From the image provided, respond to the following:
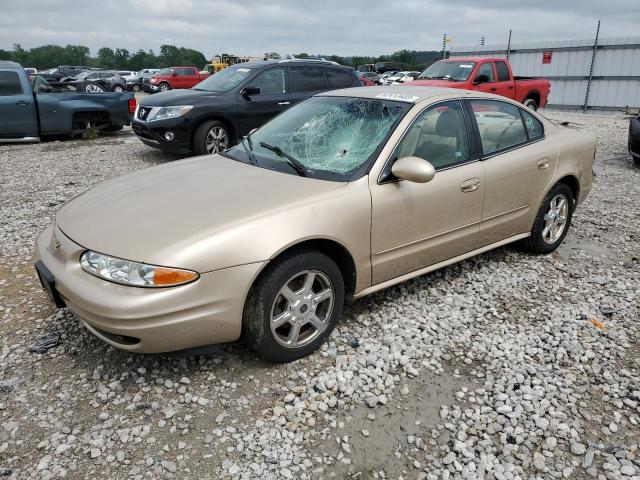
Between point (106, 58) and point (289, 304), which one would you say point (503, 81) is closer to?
point (289, 304)

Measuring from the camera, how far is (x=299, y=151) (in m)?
3.53

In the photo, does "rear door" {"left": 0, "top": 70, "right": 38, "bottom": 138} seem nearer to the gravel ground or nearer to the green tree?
the gravel ground

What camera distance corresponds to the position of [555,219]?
15.3ft

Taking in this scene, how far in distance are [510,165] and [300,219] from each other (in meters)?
2.08

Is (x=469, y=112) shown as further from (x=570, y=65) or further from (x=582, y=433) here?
(x=570, y=65)

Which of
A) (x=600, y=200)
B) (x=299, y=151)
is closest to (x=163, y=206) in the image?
(x=299, y=151)

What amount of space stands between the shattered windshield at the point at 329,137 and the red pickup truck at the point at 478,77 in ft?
27.4

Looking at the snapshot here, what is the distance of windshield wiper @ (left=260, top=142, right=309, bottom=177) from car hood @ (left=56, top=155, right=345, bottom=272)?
7 cm

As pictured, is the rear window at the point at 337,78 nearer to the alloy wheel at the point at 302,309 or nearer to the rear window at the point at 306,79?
the rear window at the point at 306,79

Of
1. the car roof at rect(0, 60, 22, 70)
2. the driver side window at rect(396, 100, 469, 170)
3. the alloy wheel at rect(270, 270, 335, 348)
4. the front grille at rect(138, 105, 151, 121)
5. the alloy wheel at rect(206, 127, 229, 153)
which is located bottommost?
the alloy wheel at rect(270, 270, 335, 348)

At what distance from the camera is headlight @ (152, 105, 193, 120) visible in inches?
313

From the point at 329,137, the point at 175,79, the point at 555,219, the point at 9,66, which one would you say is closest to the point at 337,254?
the point at 329,137

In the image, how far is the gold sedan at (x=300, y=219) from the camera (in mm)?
2538

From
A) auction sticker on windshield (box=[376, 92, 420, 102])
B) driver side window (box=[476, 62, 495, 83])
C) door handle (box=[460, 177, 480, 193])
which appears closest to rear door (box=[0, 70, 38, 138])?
auction sticker on windshield (box=[376, 92, 420, 102])
